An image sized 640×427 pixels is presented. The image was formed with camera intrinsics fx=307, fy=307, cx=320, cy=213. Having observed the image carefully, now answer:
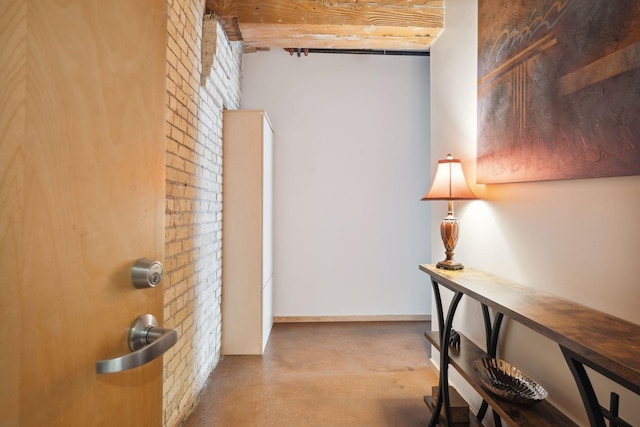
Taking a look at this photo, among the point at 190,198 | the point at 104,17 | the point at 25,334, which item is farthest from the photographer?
the point at 190,198

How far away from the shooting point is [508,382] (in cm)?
138

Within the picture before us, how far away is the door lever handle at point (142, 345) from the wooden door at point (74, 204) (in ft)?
0.08

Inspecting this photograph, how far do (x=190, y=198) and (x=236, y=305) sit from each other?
1193 mm

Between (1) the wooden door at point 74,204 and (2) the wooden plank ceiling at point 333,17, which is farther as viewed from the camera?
(2) the wooden plank ceiling at point 333,17

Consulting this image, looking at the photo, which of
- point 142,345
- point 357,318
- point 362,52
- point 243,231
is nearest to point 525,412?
point 142,345

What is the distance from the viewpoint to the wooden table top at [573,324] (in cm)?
76

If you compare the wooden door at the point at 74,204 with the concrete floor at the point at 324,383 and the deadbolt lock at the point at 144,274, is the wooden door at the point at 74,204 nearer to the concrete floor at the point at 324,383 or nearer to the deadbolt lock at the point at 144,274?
the deadbolt lock at the point at 144,274

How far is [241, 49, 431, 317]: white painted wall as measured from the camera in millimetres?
3641

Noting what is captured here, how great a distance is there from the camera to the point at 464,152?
6.80ft

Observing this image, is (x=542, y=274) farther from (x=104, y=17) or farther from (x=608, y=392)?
(x=104, y=17)

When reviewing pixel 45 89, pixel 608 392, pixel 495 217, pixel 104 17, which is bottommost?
pixel 608 392

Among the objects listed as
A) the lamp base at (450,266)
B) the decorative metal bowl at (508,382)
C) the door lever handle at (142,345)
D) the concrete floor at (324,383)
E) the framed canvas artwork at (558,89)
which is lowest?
the concrete floor at (324,383)

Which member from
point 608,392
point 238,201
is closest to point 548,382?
point 608,392

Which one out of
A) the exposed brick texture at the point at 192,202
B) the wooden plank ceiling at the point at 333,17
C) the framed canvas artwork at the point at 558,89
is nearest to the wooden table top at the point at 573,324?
the framed canvas artwork at the point at 558,89
